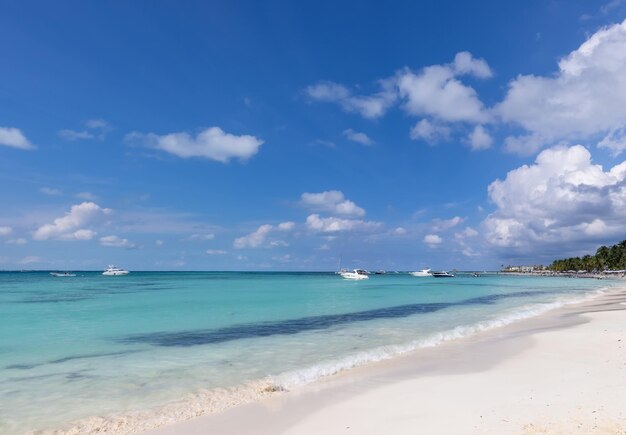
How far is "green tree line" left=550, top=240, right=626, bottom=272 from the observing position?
485 feet

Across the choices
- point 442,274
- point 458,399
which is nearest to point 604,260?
point 442,274

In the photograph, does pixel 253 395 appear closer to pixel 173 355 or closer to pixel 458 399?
pixel 458 399

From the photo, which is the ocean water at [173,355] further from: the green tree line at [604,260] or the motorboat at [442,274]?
the green tree line at [604,260]

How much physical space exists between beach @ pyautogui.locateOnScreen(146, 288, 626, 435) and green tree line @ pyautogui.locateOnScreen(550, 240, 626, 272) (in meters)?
168

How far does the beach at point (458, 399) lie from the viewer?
7.39m

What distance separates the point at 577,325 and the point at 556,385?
13.5m

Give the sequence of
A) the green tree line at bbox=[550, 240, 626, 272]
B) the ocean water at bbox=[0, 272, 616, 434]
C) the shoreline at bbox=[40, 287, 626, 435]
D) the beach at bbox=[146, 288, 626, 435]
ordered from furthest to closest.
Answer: the green tree line at bbox=[550, 240, 626, 272] < the ocean water at bbox=[0, 272, 616, 434] < the shoreline at bbox=[40, 287, 626, 435] < the beach at bbox=[146, 288, 626, 435]

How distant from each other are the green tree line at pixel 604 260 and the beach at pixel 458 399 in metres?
168

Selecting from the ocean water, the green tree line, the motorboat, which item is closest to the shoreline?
the ocean water

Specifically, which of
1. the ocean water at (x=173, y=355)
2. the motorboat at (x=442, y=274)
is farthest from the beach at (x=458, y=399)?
the motorboat at (x=442, y=274)

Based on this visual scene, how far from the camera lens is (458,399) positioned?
8898 mm

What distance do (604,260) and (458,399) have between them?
18441cm

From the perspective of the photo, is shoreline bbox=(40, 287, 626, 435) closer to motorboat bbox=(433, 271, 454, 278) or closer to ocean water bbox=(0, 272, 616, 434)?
ocean water bbox=(0, 272, 616, 434)

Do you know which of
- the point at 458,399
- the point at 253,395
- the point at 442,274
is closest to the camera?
the point at 458,399
